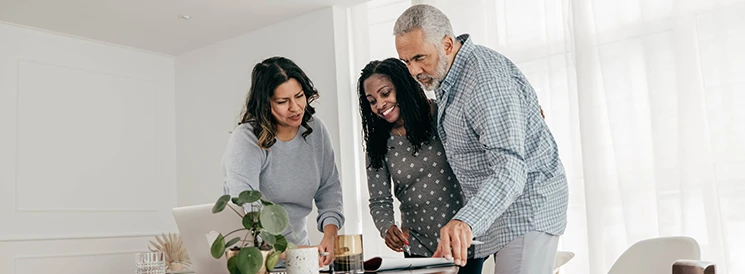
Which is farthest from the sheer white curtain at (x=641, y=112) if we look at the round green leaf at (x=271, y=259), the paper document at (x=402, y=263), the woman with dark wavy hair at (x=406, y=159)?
the round green leaf at (x=271, y=259)

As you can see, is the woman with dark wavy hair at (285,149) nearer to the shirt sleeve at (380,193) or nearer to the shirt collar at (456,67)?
the shirt sleeve at (380,193)

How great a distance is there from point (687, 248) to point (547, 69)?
2.18 meters

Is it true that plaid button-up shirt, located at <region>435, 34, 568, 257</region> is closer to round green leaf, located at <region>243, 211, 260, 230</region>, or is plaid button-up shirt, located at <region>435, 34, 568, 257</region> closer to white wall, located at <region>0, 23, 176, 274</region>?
round green leaf, located at <region>243, 211, 260, 230</region>

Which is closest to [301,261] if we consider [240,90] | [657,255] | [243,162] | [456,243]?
[456,243]

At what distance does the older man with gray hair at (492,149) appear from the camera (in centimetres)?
184

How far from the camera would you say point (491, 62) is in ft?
6.66

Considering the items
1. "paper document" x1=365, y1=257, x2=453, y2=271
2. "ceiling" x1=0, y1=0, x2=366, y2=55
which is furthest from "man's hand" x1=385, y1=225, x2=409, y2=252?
"ceiling" x1=0, y1=0, x2=366, y2=55

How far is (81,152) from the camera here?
550 cm

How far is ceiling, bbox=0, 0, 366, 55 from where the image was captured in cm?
482

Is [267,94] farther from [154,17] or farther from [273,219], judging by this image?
[154,17]

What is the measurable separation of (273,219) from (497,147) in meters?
0.59

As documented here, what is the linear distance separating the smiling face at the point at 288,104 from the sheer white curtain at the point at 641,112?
1925 millimetres

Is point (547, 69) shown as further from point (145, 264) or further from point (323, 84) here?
point (145, 264)

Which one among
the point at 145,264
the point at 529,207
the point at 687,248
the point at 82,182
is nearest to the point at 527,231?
the point at 529,207
